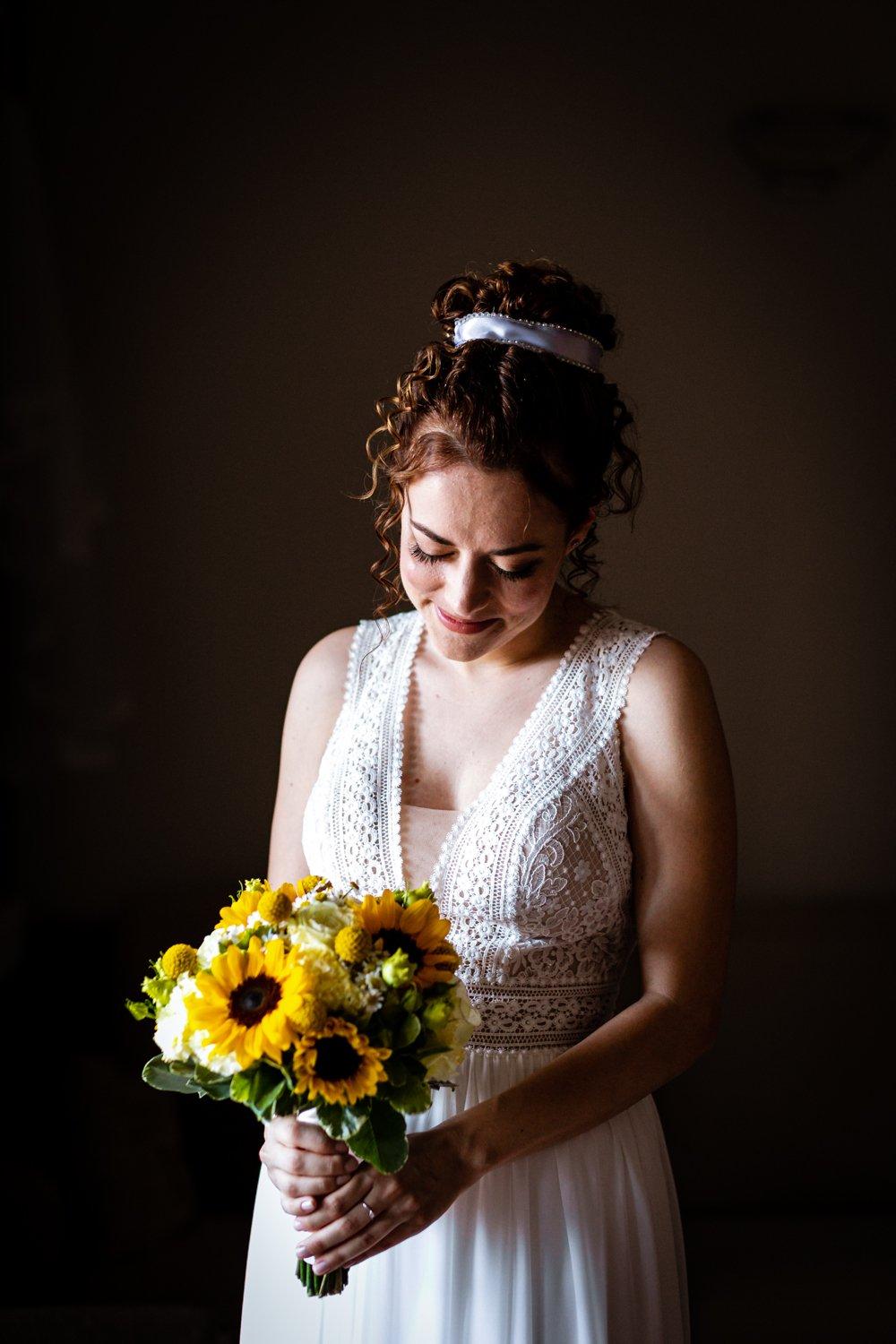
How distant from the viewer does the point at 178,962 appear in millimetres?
1191

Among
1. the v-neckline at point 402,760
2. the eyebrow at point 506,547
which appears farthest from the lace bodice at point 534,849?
the eyebrow at point 506,547

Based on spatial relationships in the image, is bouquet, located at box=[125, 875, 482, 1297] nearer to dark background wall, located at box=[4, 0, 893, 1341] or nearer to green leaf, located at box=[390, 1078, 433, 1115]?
green leaf, located at box=[390, 1078, 433, 1115]

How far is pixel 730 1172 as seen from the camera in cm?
282

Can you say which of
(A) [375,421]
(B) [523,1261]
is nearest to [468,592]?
(B) [523,1261]

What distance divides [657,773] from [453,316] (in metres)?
0.61

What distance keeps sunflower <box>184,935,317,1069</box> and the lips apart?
47cm

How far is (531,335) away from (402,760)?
548 mm

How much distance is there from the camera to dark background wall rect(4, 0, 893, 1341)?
2883 millimetres

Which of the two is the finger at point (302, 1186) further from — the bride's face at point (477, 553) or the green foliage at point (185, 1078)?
the bride's face at point (477, 553)

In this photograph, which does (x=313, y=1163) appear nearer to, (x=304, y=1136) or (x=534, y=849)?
(x=304, y=1136)

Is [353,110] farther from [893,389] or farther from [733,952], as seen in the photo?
[733,952]

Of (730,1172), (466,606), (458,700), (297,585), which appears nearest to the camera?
(466,606)

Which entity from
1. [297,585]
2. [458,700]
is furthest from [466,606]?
[297,585]

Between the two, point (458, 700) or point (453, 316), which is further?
point (458, 700)
